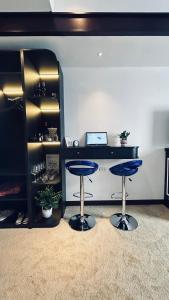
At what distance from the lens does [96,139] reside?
10.4 feet

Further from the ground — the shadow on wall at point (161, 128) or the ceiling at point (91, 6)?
the ceiling at point (91, 6)

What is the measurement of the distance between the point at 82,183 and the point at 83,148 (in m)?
0.60

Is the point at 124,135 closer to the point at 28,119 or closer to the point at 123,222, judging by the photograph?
the point at 123,222

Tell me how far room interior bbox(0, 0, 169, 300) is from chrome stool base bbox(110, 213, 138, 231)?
2 centimetres

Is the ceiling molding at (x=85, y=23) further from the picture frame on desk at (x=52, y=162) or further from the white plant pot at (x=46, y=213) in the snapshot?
the white plant pot at (x=46, y=213)

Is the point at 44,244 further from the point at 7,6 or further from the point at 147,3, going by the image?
the point at 147,3

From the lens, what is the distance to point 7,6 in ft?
6.14

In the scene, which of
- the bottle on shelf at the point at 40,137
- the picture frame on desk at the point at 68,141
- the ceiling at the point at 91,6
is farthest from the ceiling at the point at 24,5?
the picture frame on desk at the point at 68,141

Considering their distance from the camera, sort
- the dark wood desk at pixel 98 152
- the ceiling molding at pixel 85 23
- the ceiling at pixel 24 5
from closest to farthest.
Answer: the ceiling at pixel 24 5, the ceiling molding at pixel 85 23, the dark wood desk at pixel 98 152

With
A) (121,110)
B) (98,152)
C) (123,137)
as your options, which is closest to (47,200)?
(98,152)

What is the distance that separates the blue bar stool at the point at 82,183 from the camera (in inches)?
95.3

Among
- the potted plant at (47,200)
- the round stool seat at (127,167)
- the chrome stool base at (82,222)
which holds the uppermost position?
the round stool seat at (127,167)

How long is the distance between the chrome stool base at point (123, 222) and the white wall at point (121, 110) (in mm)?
606

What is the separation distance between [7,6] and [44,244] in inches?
105
